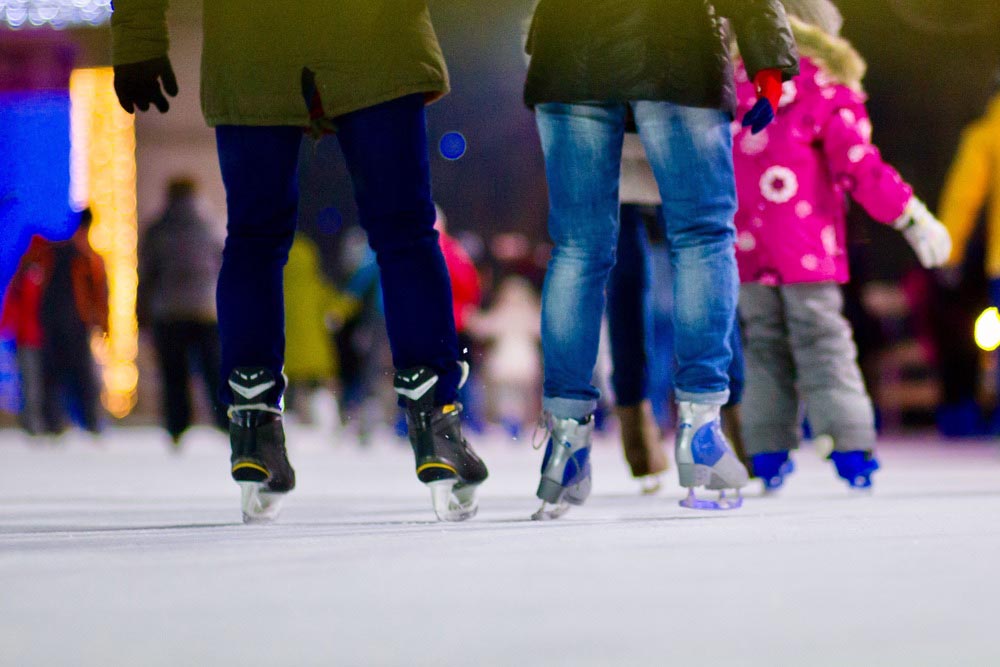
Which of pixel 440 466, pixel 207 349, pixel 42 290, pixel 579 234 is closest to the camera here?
pixel 440 466

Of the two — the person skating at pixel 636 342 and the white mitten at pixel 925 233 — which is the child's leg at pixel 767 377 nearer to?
the person skating at pixel 636 342

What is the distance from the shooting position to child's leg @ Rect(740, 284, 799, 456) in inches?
115

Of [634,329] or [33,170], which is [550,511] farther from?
[33,170]

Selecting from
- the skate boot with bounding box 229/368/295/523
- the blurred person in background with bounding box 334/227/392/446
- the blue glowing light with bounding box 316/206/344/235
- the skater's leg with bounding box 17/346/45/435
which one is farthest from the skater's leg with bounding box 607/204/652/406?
the blue glowing light with bounding box 316/206/344/235

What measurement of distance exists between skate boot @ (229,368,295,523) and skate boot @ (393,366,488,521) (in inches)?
9.3

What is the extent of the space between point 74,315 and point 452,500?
6.08 meters

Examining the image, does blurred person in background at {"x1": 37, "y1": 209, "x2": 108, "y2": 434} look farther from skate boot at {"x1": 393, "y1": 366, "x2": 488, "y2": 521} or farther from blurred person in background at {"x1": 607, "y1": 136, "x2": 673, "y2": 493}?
skate boot at {"x1": 393, "y1": 366, "x2": 488, "y2": 521}

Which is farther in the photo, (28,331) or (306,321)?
(28,331)

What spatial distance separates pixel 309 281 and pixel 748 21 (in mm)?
5685

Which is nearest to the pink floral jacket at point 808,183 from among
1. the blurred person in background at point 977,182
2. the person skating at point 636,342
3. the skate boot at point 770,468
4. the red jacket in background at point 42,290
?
the person skating at point 636,342

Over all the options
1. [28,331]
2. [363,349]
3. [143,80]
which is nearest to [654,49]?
[143,80]

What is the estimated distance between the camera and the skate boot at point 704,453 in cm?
230

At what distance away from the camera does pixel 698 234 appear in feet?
7.77

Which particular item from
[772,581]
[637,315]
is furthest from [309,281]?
[772,581]
